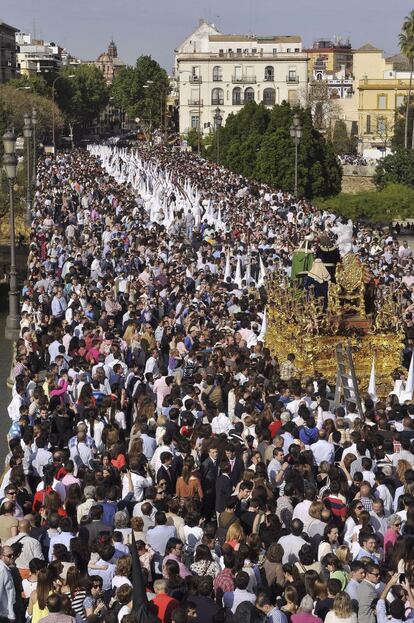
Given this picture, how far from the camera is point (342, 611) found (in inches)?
344

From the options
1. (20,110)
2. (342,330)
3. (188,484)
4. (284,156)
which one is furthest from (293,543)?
(20,110)

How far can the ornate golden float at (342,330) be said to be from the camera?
60.1ft

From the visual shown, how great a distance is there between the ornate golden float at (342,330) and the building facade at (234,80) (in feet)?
300

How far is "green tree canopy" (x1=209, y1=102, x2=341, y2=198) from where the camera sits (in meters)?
51.5

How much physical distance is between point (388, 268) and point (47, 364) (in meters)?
9.65

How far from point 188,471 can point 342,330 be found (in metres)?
6.87

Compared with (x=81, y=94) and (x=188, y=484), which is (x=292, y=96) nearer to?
(x=81, y=94)

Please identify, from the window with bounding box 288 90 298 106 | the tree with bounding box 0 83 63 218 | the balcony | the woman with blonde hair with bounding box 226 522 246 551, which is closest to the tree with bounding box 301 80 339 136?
the window with bounding box 288 90 298 106

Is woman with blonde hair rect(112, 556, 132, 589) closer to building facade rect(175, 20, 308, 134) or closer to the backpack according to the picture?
the backpack

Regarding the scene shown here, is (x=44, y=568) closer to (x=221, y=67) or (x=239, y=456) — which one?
(x=239, y=456)

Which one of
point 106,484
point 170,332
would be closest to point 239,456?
Result: point 106,484

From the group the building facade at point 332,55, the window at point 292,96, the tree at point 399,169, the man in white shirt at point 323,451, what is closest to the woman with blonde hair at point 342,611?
the man in white shirt at point 323,451

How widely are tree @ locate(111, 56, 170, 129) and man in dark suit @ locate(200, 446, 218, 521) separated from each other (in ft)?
394

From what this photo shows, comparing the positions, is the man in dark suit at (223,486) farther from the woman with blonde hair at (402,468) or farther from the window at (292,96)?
the window at (292,96)
